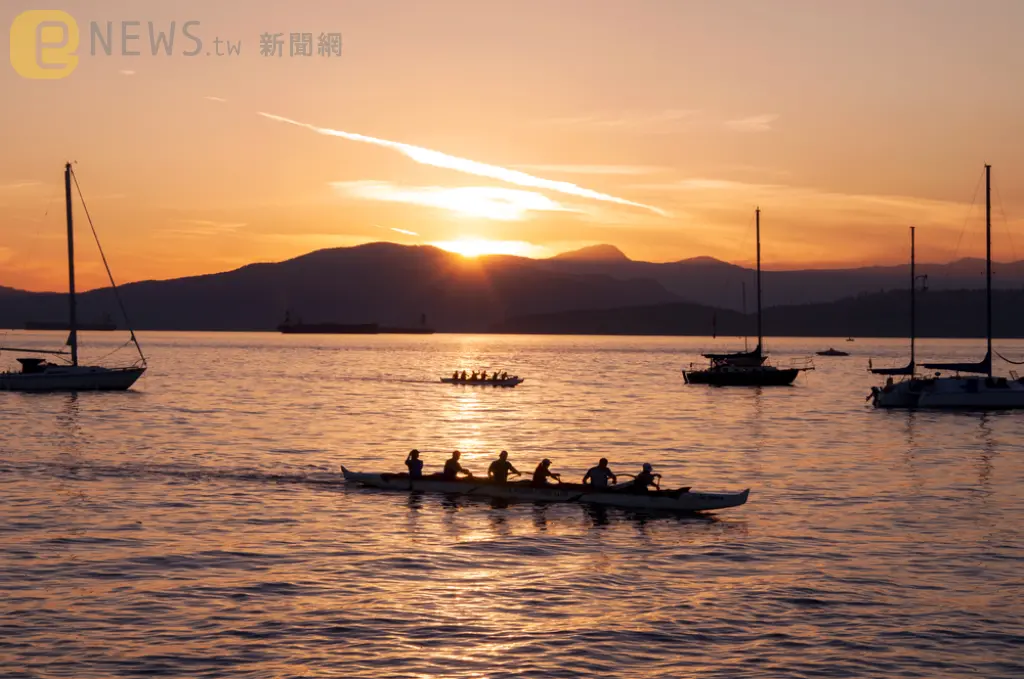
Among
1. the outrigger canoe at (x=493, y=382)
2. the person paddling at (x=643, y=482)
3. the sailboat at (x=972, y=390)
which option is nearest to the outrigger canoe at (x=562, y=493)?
the person paddling at (x=643, y=482)

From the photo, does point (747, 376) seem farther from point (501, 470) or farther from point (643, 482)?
point (643, 482)

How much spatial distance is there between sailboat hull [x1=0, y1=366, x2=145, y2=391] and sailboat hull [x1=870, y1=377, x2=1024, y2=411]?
73.5m

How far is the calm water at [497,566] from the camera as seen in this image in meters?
21.1

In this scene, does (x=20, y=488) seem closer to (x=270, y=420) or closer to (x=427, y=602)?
(x=427, y=602)

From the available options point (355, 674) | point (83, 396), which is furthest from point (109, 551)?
point (83, 396)

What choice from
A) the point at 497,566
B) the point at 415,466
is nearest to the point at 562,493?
the point at 415,466

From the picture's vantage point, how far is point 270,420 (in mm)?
82062

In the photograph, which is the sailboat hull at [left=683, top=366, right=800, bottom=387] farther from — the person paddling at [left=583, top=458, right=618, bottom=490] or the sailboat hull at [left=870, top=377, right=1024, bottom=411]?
the person paddling at [left=583, top=458, right=618, bottom=490]

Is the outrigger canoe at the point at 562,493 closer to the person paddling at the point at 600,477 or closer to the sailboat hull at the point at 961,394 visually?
the person paddling at the point at 600,477

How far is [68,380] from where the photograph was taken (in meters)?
100

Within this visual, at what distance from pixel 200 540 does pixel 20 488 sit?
16.2 m

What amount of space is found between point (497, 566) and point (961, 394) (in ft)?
237

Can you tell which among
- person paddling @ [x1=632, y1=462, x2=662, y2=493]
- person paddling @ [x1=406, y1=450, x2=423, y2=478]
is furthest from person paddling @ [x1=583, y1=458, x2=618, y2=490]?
person paddling @ [x1=406, y1=450, x2=423, y2=478]

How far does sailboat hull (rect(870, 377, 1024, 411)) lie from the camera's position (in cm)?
8962
